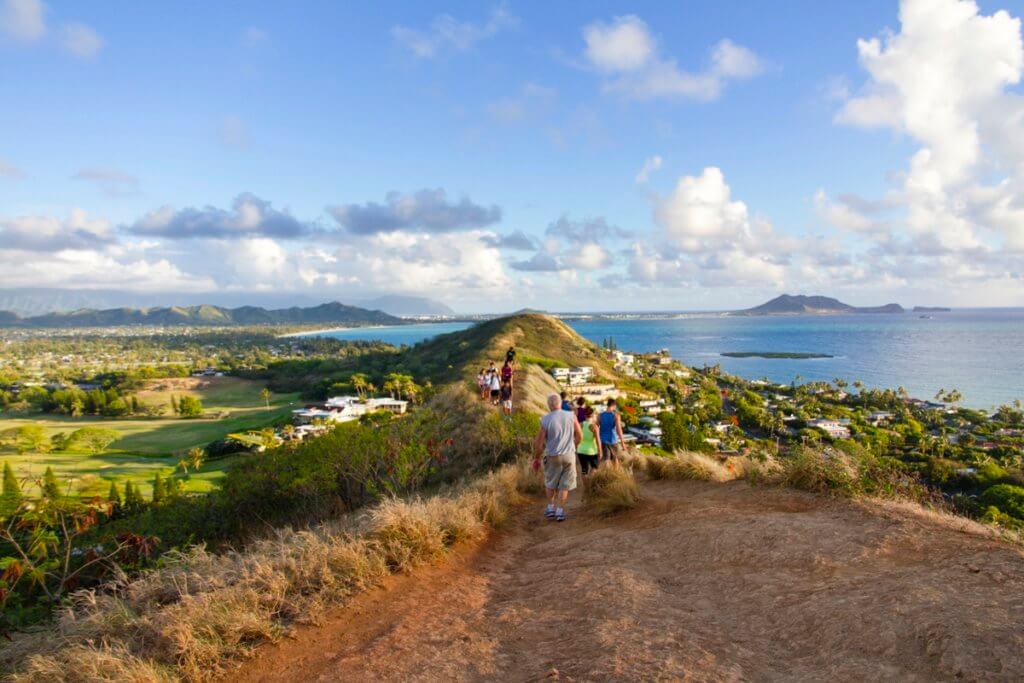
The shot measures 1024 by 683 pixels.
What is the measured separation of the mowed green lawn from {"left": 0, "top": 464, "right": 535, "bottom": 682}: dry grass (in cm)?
1231

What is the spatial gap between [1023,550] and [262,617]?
7.01 meters

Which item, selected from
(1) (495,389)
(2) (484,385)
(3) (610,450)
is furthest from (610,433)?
(2) (484,385)

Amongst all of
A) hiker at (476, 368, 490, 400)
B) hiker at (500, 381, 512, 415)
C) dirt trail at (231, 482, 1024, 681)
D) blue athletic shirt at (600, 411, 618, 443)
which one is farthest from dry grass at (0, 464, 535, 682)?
hiker at (476, 368, 490, 400)

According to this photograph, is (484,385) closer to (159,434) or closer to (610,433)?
(610,433)

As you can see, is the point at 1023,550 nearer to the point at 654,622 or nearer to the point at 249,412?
the point at 654,622

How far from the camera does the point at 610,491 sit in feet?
28.5

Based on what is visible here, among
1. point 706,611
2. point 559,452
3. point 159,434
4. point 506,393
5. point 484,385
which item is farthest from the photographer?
point 159,434

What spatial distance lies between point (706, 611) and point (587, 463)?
5.12 m

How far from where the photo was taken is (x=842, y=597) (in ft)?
15.7

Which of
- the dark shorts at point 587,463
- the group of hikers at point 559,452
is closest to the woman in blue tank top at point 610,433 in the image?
the dark shorts at point 587,463

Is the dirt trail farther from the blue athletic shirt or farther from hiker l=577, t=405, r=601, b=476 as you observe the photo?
the blue athletic shirt

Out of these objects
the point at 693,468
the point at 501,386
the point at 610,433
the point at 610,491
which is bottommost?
the point at 693,468

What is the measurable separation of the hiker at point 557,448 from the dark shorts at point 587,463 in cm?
153

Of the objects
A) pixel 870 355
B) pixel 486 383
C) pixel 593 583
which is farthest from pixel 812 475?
pixel 870 355
